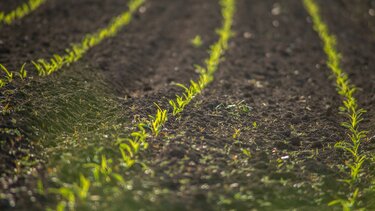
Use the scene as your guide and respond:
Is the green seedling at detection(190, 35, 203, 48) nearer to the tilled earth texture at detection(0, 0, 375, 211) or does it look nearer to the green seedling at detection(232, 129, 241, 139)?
the tilled earth texture at detection(0, 0, 375, 211)

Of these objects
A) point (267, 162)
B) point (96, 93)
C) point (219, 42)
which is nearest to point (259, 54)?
point (219, 42)

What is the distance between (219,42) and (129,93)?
2607 mm

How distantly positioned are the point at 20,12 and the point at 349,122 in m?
6.00

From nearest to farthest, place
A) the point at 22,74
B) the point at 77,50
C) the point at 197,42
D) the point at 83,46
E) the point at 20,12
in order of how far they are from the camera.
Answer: the point at 22,74 → the point at 77,50 → the point at 83,46 → the point at 197,42 → the point at 20,12

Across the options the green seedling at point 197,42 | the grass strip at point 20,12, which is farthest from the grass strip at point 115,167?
the grass strip at point 20,12

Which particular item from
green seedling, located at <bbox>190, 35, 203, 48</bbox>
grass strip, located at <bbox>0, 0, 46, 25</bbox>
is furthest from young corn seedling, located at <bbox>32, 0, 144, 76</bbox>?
grass strip, located at <bbox>0, 0, 46, 25</bbox>

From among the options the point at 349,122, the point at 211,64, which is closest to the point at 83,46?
the point at 211,64

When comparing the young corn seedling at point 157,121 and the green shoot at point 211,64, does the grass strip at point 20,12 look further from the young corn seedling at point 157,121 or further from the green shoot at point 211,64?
the young corn seedling at point 157,121

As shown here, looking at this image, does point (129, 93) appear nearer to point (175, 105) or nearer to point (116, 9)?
point (175, 105)

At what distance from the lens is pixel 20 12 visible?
7734 mm

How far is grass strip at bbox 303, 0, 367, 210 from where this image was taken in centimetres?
334

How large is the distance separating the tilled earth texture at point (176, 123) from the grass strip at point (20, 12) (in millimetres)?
206

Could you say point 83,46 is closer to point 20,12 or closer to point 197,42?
point 197,42

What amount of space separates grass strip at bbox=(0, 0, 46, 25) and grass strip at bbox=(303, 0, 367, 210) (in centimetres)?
528
